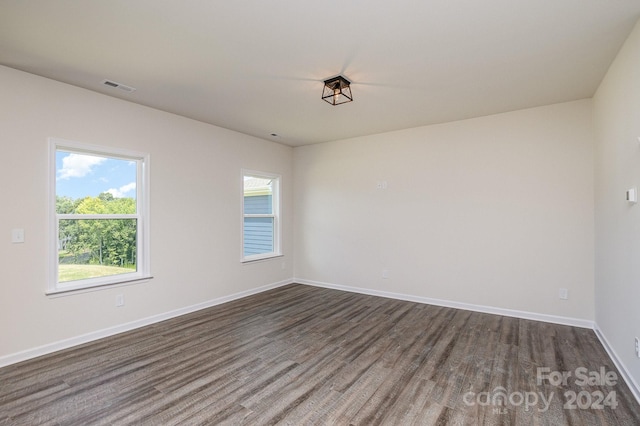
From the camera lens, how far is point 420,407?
214cm

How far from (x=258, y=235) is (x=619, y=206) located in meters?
4.67

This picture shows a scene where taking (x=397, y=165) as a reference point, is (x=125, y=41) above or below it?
above

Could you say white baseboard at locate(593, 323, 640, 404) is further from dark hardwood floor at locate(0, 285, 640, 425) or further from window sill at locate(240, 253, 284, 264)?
window sill at locate(240, 253, 284, 264)

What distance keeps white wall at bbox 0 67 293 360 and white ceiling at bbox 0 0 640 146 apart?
12.0 inches

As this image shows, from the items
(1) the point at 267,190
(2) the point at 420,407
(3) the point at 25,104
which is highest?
(3) the point at 25,104

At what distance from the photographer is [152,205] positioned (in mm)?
3816

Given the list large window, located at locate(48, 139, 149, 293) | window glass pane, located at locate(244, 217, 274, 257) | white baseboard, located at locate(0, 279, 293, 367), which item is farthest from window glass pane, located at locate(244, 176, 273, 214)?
large window, located at locate(48, 139, 149, 293)

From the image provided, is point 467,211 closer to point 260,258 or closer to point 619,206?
point 619,206

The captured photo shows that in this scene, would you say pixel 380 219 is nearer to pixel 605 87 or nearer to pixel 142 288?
pixel 605 87

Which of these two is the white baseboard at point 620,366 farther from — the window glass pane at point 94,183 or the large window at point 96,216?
the window glass pane at point 94,183

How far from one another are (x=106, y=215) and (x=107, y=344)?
1.38 m

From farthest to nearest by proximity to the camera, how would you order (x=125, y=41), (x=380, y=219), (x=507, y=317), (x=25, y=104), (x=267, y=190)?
(x=267, y=190) < (x=380, y=219) < (x=507, y=317) < (x=25, y=104) < (x=125, y=41)

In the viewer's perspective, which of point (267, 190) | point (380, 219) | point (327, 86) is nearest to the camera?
point (327, 86)

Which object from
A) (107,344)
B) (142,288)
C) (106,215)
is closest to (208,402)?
(107,344)
